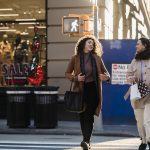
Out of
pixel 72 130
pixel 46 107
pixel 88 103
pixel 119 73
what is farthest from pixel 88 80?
pixel 119 73

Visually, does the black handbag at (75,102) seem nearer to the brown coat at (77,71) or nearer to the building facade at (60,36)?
the brown coat at (77,71)

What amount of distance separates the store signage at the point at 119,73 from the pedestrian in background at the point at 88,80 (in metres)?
5.17

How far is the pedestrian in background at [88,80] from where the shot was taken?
920 cm

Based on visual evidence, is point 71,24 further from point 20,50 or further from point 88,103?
point 88,103

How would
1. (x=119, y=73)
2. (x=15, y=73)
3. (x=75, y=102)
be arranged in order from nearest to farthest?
1. (x=75, y=102)
2. (x=119, y=73)
3. (x=15, y=73)

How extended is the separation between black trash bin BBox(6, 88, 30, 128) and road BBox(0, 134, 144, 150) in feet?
3.68

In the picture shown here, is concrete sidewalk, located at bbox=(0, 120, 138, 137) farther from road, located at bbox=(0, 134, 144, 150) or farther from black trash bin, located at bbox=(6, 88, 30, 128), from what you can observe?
road, located at bbox=(0, 134, 144, 150)

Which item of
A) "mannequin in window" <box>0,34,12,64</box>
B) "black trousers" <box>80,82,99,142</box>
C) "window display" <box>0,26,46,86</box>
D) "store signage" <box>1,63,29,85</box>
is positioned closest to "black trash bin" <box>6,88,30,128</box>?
"window display" <box>0,26,46,86</box>

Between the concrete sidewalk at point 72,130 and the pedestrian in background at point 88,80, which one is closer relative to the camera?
the pedestrian in background at point 88,80

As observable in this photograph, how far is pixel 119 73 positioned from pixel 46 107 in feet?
7.07

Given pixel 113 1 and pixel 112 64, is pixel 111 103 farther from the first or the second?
pixel 113 1

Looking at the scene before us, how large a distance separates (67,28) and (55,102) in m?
1.98

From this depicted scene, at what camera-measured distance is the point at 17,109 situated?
14430 millimetres

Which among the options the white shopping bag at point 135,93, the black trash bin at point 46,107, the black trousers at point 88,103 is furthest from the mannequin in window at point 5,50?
the white shopping bag at point 135,93
